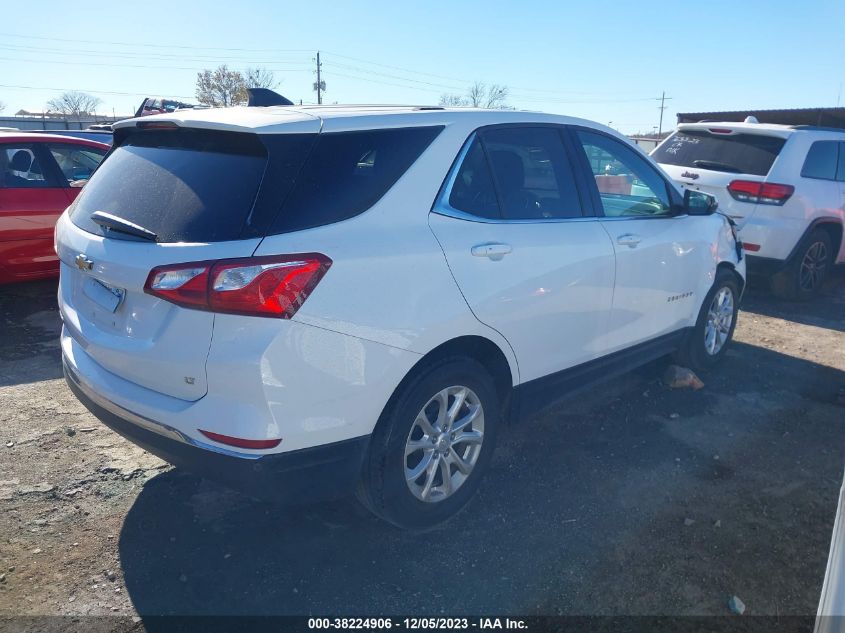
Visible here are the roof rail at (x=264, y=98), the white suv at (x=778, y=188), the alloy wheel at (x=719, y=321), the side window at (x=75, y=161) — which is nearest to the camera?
the roof rail at (x=264, y=98)

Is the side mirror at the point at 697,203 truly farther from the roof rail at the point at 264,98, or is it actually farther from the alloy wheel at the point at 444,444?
the roof rail at the point at 264,98

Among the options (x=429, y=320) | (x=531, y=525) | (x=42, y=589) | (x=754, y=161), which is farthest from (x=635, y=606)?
(x=754, y=161)

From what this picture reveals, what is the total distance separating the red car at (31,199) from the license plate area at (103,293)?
4014 millimetres

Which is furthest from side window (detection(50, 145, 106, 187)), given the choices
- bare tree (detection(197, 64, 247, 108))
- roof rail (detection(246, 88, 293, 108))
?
bare tree (detection(197, 64, 247, 108))

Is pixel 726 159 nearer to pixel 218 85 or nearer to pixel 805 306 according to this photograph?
pixel 805 306

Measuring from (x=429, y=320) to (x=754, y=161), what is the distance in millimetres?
5760

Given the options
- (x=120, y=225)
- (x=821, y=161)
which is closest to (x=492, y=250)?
(x=120, y=225)

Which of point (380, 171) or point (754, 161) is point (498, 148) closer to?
point (380, 171)

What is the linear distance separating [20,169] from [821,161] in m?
8.22

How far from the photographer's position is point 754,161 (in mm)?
7172

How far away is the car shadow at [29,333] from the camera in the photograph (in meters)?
5.07

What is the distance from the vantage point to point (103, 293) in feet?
9.37

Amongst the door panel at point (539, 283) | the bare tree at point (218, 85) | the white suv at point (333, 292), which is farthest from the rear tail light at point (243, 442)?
the bare tree at point (218, 85)

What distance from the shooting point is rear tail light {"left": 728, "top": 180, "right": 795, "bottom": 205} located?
22.9ft
